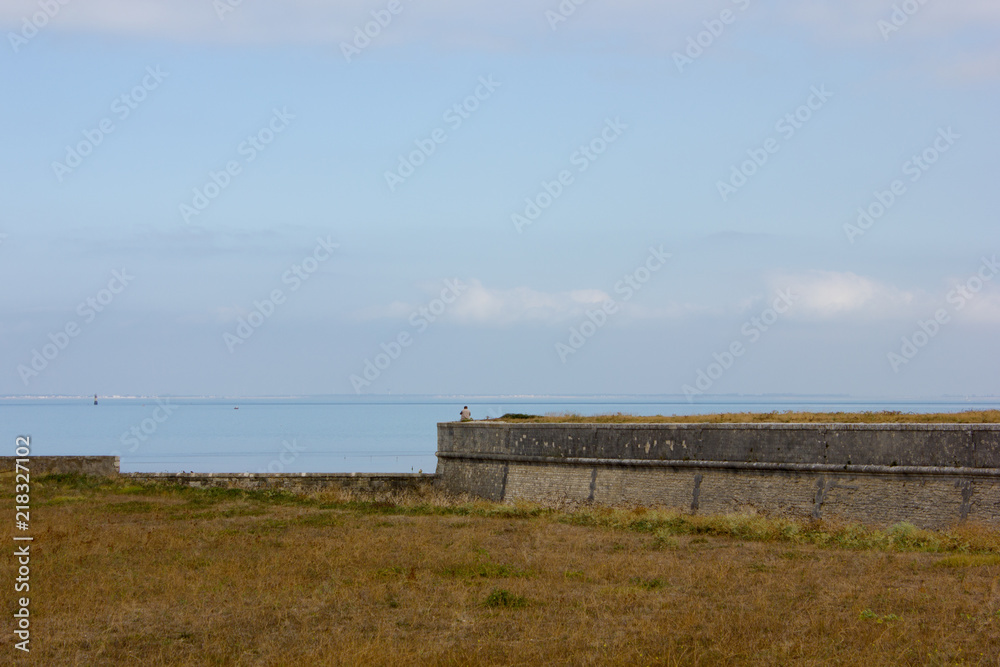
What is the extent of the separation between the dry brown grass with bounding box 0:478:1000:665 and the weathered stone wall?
784 millimetres

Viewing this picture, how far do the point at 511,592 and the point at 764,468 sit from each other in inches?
343

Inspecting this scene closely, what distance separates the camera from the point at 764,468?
18.8 m

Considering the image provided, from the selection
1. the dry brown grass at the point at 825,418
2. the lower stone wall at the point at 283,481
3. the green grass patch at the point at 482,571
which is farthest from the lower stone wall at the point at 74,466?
the green grass patch at the point at 482,571

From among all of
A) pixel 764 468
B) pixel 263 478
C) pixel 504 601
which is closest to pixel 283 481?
pixel 263 478

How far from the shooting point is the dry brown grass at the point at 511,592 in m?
8.94

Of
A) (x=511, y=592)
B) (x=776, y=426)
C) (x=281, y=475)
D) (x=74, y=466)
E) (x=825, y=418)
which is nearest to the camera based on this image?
(x=511, y=592)

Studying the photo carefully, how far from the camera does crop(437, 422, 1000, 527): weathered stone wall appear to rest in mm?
16094

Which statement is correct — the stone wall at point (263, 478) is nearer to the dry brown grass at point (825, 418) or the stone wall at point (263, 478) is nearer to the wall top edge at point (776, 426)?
the dry brown grass at point (825, 418)

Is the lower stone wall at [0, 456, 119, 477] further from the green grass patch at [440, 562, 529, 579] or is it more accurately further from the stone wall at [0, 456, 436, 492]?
the green grass patch at [440, 562, 529, 579]

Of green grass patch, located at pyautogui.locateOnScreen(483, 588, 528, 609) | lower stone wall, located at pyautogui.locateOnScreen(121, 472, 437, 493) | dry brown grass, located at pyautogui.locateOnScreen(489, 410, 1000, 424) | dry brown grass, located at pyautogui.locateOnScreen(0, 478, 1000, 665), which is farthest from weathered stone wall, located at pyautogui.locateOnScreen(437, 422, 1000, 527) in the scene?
green grass patch, located at pyautogui.locateOnScreen(483, 588, 528, 609)

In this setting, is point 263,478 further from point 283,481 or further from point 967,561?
point 967,561

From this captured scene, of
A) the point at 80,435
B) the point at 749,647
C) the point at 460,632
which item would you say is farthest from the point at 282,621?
the point at 80,435

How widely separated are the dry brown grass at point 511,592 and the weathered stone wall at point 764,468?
784mm

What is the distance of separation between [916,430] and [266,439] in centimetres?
9500
